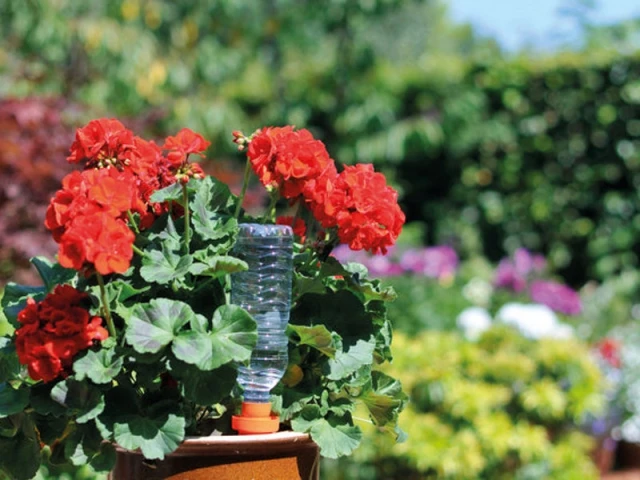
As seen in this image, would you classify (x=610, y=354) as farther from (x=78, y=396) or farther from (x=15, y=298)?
(x=78, y=396)

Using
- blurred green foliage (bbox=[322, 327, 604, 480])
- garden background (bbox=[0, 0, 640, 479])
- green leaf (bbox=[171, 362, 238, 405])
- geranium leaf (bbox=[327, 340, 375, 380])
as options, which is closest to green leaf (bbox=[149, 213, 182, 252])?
green leaf (bbox=[171, 362, 238, 405])

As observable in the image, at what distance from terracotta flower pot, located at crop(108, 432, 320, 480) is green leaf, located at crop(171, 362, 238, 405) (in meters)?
0.08

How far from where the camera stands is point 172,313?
147 centimetres

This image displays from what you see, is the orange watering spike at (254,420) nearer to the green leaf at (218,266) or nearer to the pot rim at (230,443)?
the pot rim at (230,443)

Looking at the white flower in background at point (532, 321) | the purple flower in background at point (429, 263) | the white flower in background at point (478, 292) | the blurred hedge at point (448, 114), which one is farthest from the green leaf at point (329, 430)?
the blurred hedge at point (448, 114)

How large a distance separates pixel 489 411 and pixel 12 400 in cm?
270

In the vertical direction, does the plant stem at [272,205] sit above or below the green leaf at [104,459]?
above

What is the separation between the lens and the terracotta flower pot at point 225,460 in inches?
60.4

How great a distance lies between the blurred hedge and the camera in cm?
773

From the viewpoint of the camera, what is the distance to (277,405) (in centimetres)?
162

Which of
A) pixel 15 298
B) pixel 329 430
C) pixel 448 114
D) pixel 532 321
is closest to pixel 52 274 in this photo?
pixel 15 298

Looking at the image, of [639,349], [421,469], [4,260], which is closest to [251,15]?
[639,349]

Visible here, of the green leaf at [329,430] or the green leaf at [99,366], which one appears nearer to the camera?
the green leaf at [99,366]

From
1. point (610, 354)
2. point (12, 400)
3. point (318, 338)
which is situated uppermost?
point (318, 338)
